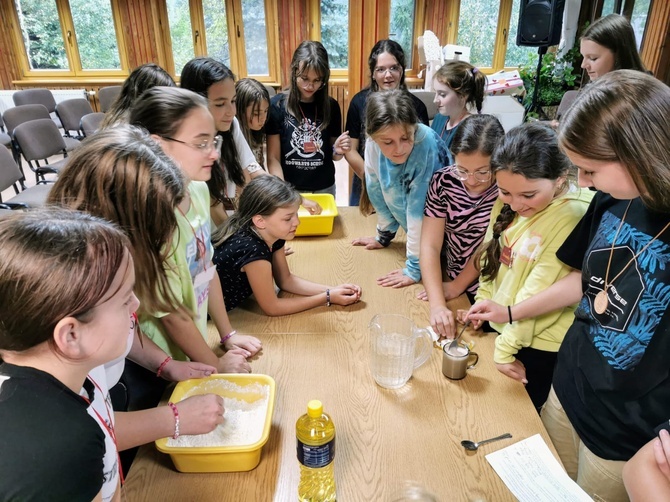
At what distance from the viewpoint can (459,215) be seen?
1.54 meters

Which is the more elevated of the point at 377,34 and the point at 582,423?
the point at 377,34

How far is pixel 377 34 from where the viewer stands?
267 cm

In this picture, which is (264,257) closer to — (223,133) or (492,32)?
(223,133)

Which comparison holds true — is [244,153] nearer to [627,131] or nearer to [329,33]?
[627,131]

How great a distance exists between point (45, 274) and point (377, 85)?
2.10 meters

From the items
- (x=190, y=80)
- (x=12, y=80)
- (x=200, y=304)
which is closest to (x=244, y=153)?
(x=190, y=80)

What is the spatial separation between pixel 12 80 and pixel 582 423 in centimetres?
764

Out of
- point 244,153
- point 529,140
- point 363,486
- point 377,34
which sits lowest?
point 363,486

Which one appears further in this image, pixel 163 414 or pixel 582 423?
pixel 582 423

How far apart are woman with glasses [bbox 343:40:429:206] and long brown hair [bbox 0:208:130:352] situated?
170 cm

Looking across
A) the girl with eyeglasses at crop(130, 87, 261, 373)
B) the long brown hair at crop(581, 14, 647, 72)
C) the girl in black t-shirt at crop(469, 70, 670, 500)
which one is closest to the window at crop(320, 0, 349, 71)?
the long brown hair at crop(581, 14, 647, 72)

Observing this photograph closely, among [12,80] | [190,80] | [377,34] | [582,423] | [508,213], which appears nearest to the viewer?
[582,423]

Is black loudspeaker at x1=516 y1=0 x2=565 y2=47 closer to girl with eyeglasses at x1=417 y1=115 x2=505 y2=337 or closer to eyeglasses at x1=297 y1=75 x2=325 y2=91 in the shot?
eyeglasses at x1=297 y1=75 x2=325 y2=91

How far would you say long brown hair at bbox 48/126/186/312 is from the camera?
3.13 feet
